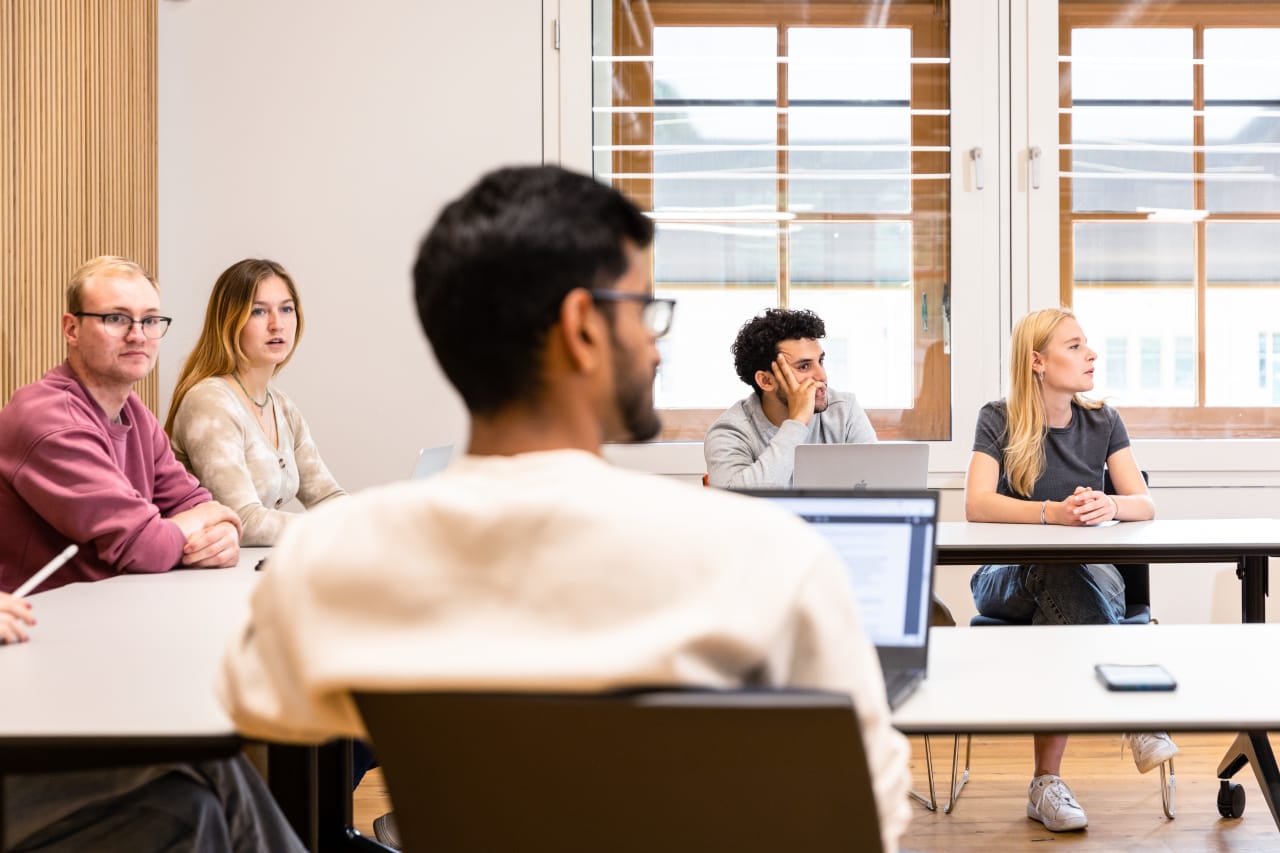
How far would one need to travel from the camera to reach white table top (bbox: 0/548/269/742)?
1298 millimetres

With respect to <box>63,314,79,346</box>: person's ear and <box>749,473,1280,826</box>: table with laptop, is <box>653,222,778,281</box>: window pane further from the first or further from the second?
<box>749,473,1280,826</box>: table with laptop

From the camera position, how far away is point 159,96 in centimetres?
438

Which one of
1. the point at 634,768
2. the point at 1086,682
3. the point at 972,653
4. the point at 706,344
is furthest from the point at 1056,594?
the point at 634,768

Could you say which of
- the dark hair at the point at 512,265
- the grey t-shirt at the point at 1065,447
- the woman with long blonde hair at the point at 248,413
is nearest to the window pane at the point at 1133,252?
the grey t-shirt at the point at 1065,447

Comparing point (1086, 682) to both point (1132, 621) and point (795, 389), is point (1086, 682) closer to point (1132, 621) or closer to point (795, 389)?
point (1132, 621)

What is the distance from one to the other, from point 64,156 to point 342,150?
109 centimetres

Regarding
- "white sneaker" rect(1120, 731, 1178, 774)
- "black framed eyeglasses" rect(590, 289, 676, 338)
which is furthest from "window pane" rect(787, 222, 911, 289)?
"black framed eyeglasses" rect(590, 289, 676, 338)

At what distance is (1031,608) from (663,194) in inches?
85.8

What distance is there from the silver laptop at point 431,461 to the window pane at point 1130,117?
9.36 ft

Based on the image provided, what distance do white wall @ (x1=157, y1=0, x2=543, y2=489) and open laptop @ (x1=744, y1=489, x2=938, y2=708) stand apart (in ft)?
9.85

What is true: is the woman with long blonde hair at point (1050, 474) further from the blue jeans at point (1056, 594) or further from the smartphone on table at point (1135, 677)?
the smartphone on table at point (1135, 677)

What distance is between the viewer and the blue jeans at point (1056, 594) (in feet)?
9.96

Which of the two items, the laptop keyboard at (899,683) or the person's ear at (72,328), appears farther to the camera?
the person's ear at (72,328)

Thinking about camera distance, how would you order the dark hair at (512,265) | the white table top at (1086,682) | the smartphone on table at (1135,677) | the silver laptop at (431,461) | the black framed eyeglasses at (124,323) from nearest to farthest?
the dark hair at (512,265)
the white table top at (1086,682)
the smartphone on table at (1135,677)
the black framed eyeglasses at (124,323)
the silver laptop at (431,461)
